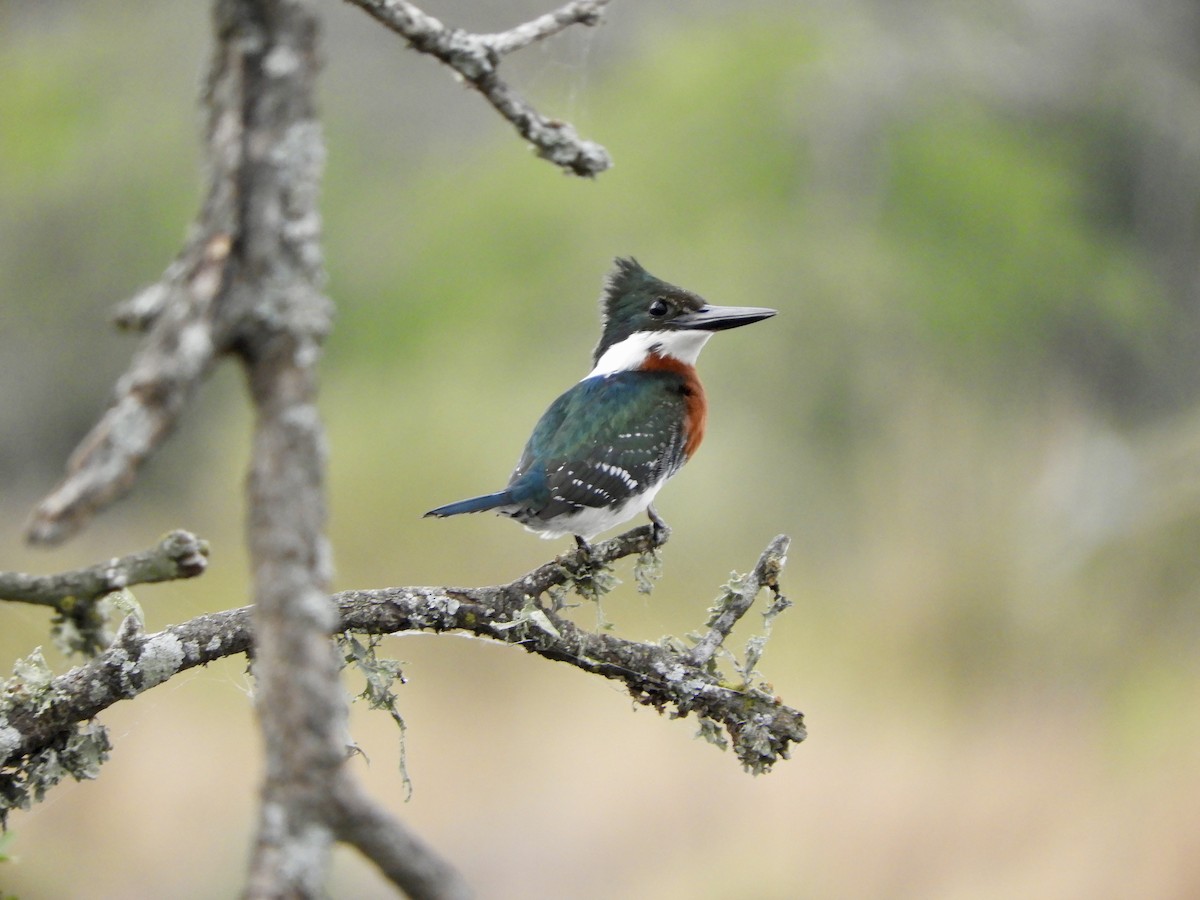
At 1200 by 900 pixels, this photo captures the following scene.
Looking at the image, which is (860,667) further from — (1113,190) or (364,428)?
(1113,190)

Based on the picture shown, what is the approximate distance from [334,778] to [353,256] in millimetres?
11666

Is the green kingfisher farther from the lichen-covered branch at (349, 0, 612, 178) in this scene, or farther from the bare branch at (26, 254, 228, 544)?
the bare branch at (26, 254, 228, 544)

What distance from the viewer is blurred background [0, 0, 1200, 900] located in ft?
20.1

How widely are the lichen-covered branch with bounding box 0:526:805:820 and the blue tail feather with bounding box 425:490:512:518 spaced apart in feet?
2.24

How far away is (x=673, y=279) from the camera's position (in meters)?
9.79

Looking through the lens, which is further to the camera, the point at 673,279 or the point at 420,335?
the point at 420,335

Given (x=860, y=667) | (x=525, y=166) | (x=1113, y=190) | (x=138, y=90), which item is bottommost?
(x=860, y=667)

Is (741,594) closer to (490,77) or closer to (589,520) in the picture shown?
(490,77)

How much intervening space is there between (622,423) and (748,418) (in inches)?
216

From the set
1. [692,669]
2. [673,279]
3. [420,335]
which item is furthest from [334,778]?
[420,335]

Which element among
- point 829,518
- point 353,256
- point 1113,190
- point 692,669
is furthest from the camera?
point 353,256

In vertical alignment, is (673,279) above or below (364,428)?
above

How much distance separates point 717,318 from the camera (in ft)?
12.1

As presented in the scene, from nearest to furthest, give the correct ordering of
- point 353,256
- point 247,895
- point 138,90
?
point 247,895, point 353,256, point 138,90
